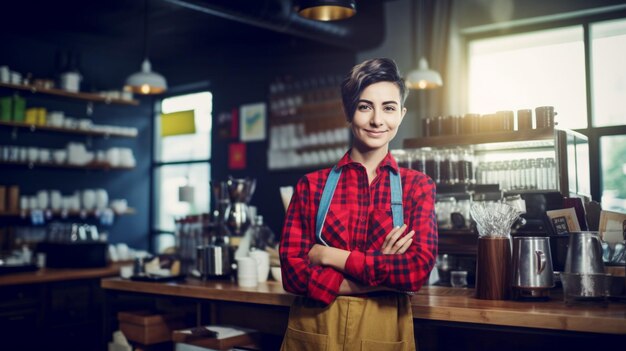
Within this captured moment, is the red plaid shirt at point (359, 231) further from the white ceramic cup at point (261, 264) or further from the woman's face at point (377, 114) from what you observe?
the white ceramic cup at point (261, 264)

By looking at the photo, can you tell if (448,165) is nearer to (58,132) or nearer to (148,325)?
(148,325)

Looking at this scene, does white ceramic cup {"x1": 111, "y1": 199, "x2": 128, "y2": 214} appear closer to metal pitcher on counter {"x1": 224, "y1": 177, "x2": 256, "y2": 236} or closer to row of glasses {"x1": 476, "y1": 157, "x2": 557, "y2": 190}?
metal pitcher on counter {"x1": 224, "y1": 177, "x2": 256, "y2": 236}

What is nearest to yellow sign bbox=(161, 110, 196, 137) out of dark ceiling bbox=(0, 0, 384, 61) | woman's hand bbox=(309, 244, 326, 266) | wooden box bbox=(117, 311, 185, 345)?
dark ceiling bbox=(0, 0, 384, 61)

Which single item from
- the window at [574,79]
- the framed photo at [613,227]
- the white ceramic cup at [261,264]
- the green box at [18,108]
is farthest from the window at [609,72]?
the green box at [18,108]

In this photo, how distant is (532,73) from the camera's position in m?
5.15

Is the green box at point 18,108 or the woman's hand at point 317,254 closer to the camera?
the woman's hand at point 317,254

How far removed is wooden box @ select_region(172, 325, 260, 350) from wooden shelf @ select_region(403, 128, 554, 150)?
1.24m

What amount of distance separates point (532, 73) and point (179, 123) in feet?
13.6

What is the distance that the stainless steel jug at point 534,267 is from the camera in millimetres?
2104

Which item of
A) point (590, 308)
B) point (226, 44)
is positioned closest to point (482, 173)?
point (590, 308)

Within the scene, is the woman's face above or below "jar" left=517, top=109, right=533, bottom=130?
below

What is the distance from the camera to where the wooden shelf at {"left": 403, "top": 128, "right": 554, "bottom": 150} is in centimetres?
274

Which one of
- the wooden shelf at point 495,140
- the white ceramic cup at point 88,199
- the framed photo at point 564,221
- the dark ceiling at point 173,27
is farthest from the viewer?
the white ceramic cup at point 88,199

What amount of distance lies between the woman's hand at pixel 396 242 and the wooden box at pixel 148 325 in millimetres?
1584
